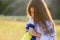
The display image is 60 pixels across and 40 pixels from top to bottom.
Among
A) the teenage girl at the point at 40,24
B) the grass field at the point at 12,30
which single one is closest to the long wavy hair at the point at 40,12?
the teenage girl at the point at 40,24

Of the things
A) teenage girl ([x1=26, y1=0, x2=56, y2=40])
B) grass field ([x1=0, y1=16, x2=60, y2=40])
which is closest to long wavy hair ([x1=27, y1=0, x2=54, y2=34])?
teenage girl ([x1=26, y1=0, x2=56, y2=40])

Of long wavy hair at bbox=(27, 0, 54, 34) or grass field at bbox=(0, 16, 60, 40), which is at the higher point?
long wavy hair at bbox=(27, 0, 54, 34)

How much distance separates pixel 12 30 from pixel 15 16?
824 mm

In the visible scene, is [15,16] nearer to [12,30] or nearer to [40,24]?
[12,30]

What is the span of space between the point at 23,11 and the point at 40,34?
12.7 ft

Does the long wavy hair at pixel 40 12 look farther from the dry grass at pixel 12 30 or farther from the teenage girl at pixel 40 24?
the dry grass at pixel 12 30

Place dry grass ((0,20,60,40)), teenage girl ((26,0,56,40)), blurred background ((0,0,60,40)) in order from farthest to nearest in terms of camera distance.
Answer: blurred background ((0,0,60,40)), dry grass ((0,20,60,40)), teenage girl ((26,0,56,40))

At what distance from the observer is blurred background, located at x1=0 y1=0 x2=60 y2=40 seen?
5.01m

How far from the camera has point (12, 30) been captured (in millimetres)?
5117

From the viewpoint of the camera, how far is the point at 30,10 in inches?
85.3

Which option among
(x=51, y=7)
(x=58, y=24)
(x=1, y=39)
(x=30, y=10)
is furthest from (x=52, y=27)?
(x=51, y=7)

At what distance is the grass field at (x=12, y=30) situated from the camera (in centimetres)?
489

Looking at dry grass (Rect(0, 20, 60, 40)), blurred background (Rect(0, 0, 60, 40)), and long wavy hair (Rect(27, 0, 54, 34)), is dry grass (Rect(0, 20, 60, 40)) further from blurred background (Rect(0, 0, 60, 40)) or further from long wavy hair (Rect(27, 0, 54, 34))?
long wavy hair (Rect(27, 0, 54, 34))

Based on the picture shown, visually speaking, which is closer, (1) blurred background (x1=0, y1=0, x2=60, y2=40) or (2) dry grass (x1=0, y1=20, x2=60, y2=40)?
(2) dry grass (x1=0, y1=20, x2=60, y2=40)
